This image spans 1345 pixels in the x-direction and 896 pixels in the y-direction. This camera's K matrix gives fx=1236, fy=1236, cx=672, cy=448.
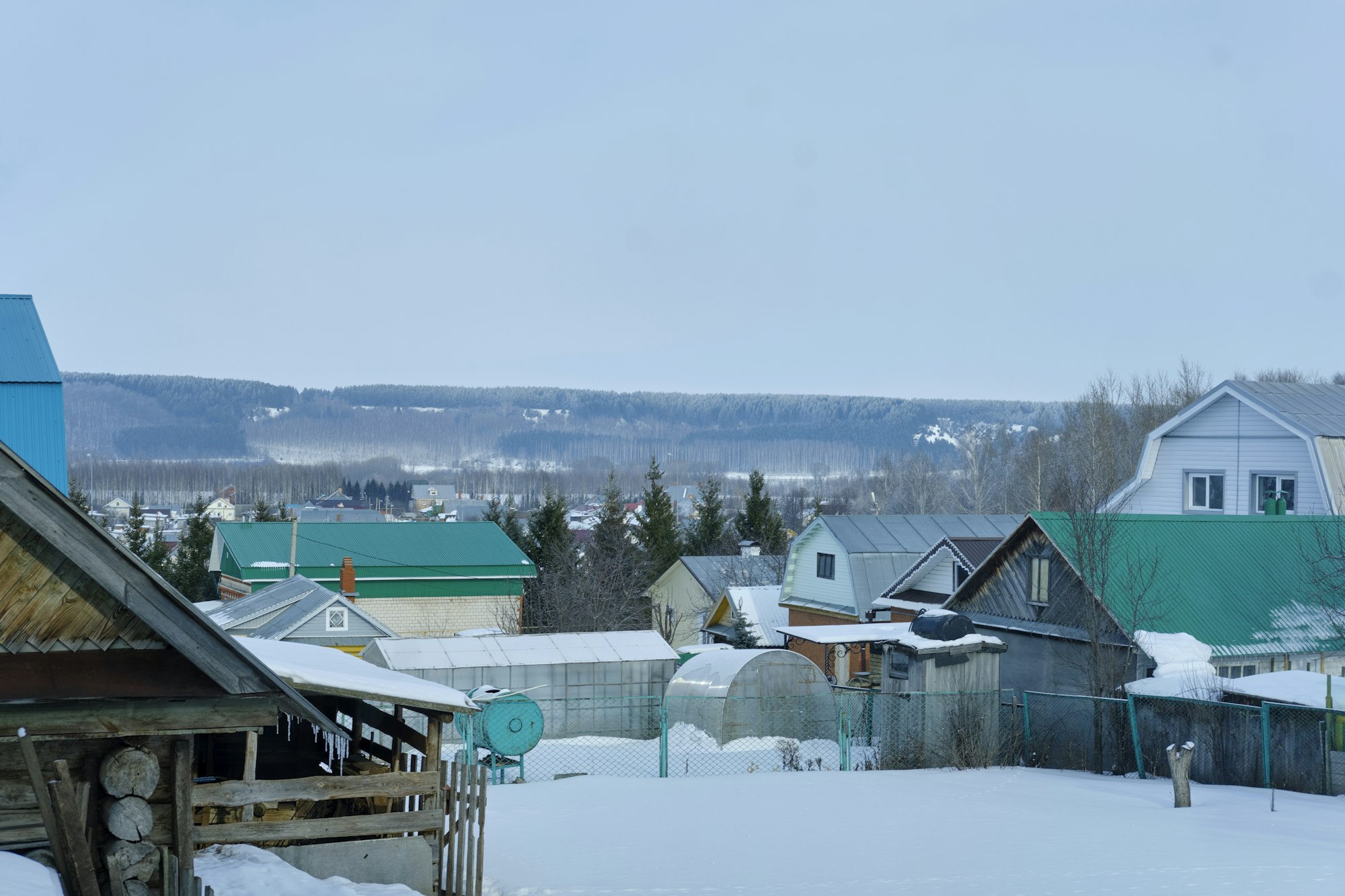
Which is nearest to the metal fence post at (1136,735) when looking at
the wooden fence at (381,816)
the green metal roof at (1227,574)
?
the green metal roof at (1227,574)

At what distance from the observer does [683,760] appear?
22.8 metres

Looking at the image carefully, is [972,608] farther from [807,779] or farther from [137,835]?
[137,835]

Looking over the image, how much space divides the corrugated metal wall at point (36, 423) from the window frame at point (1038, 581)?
58.8 feet

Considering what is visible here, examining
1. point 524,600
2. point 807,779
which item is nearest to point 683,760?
point 807,779

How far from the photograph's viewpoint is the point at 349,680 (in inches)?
406

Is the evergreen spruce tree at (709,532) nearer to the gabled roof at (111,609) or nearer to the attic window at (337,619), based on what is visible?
the attic window at (337,619)

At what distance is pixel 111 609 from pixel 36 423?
1546 cm

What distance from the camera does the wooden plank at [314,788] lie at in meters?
9.81

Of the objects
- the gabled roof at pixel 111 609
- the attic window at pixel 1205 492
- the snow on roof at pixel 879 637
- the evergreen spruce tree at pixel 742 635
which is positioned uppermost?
the attic window at pixel 1205 492

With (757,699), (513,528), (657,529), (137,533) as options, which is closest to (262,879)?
(757,699)

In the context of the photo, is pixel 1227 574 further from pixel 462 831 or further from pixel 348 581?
pixel 348 581

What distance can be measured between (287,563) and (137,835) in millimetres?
39728

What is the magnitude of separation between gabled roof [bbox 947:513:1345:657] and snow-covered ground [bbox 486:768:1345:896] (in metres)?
4.71

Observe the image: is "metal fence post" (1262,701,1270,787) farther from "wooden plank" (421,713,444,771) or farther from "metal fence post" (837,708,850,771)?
"wooden plank" (421,713,444,771)
